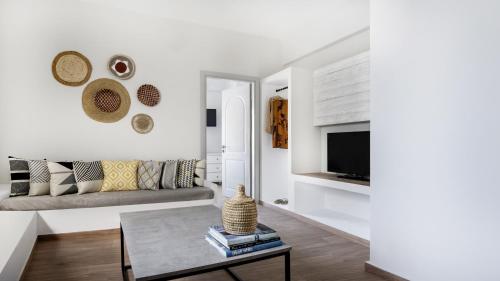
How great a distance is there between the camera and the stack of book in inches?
59.4

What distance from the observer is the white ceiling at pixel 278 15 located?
3.65 meters

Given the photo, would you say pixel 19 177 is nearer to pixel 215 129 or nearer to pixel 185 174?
pixel 185 174

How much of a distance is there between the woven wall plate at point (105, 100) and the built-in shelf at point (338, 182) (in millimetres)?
2419

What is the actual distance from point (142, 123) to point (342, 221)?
280 cm

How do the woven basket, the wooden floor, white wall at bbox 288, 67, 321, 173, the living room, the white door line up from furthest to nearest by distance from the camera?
1. the white door
2. white wall at bbox 288, 67, 321, 173
3. the wooden floor
4. the living room
5. the woven basket

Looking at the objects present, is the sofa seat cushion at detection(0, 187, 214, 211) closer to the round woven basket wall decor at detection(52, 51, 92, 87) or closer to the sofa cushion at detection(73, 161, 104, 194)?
the sofa cushion at detection(73, 161, 104, 194)

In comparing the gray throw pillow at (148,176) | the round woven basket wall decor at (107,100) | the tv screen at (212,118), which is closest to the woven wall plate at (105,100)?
the round woven basket wall decor at (107,100)

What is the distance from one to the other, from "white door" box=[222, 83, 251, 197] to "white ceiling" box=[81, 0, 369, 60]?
1058 millimetres

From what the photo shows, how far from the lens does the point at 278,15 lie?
409 cm

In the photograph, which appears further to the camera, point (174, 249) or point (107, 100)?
point (107, 100)

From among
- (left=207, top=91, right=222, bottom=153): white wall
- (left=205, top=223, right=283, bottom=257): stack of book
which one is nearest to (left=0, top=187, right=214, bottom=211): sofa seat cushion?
(left=205, top=223, right=283, bottom=257): stack of book

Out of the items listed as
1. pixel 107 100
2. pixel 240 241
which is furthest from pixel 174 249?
pixel 107 100

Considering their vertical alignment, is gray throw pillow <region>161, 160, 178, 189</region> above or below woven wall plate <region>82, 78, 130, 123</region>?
below

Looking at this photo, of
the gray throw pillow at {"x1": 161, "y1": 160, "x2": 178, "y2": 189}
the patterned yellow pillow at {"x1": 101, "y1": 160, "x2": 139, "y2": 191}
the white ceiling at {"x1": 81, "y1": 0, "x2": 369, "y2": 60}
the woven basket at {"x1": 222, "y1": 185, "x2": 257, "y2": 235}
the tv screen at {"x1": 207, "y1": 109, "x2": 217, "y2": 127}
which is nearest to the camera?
the woven basket at {"x1": 222, "y1": 185, "x2": 257, "y2": 235}
